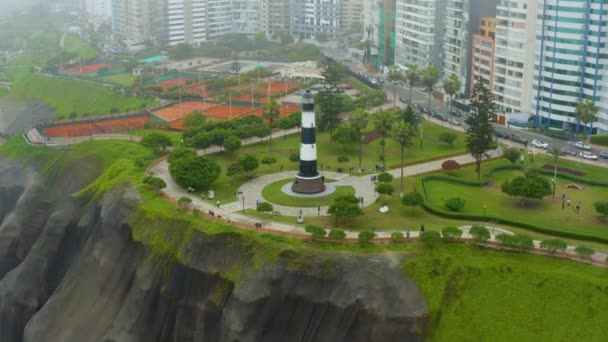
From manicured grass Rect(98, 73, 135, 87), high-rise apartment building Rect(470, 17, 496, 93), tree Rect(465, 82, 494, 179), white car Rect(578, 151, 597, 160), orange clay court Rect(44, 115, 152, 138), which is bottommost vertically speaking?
orange clay court Rect(44, 115, 152, 138)

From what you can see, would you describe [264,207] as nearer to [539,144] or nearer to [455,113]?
[539,144]

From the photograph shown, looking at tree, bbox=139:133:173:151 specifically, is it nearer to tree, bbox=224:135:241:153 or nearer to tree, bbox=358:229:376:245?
tree, bbox=224:135:241:153

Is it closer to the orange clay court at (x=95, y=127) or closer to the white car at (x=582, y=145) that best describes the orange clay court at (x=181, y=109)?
the orange clay court at (x=95, y=127)

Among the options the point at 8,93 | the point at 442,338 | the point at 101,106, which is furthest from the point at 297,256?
the point at 8,93

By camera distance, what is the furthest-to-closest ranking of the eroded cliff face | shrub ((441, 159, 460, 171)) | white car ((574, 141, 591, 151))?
white car ((574, 141, 591, 151)), shrub ((441, 159, 460, 171)), the eroded cliff face

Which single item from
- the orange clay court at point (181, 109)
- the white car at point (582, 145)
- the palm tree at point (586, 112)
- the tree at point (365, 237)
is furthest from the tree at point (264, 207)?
the orange clay court at point (181, 109)

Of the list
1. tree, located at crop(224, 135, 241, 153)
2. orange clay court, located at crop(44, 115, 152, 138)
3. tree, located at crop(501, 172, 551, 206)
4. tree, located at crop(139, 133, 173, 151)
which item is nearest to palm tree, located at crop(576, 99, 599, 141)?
tree, located at crop(501, 172, 551, 206)

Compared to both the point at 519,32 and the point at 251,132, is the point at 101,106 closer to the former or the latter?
the point at 251,132
